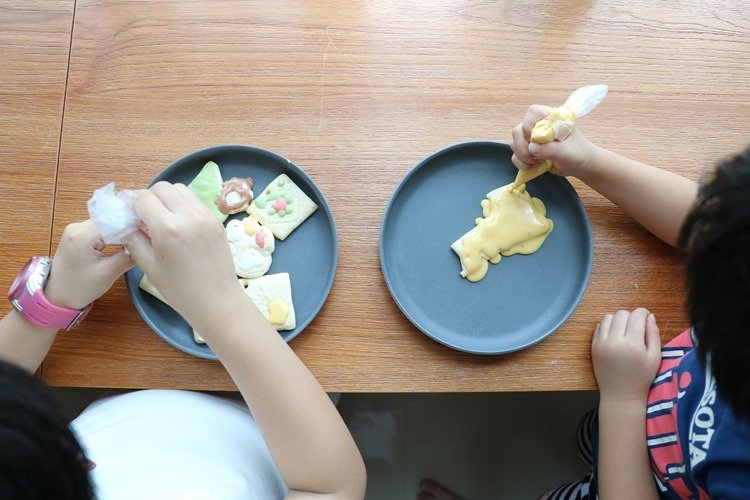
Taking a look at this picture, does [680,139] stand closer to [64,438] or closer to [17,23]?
[64,438]

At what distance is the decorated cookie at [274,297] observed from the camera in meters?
0.76

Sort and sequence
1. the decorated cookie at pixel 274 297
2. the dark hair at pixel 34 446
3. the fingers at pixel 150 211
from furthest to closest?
the decorated cookie at pixel 274 297
the fingers at pixel 150 211
the dark hair at pixel 34 446

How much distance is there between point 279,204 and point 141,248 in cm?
20

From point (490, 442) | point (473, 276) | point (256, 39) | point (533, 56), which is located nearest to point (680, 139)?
point (533, 56)

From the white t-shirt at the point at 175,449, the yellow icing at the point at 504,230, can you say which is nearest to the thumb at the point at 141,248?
the white t-shirt at the point at 175,449

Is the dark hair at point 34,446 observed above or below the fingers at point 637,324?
above

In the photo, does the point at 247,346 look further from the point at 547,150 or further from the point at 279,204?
the point at 547,150

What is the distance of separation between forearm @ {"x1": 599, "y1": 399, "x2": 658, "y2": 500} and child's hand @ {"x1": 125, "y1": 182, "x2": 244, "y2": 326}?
0.54 meters

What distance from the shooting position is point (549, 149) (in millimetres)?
770

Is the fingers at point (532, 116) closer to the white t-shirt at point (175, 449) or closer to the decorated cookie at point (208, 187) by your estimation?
the decorated cookie at point (208, 187)

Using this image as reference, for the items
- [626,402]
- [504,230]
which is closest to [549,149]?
[504,230]

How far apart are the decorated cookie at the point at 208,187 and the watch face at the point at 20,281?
0.75 feet

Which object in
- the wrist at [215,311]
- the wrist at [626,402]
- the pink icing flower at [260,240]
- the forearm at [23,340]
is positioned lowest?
the wrist at [626,402]

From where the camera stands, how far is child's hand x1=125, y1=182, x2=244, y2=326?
26.2 inches
